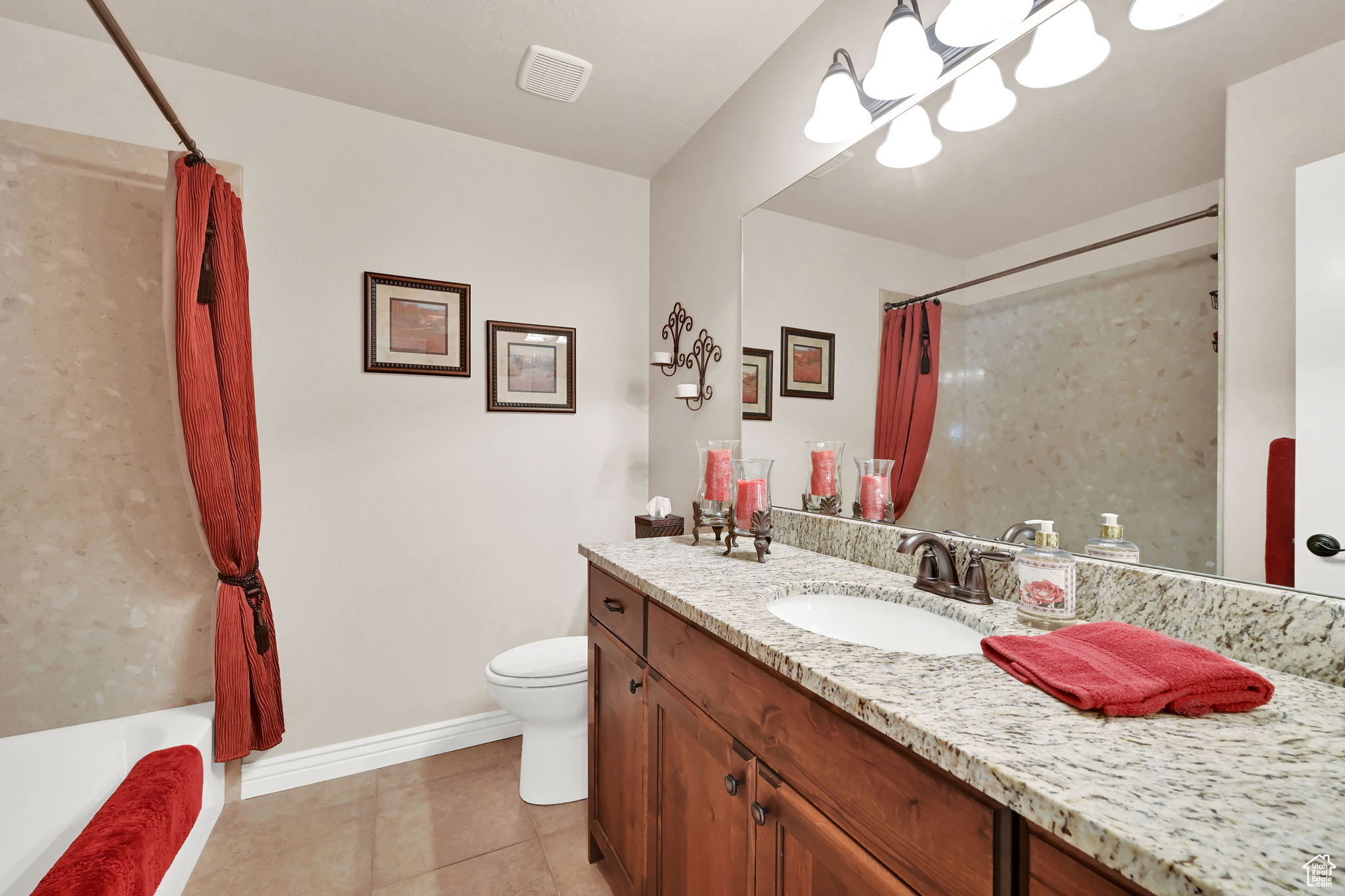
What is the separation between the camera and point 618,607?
1451mm

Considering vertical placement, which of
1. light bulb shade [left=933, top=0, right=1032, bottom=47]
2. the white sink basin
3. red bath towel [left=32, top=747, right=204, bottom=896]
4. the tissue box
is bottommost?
red bath towel [left=32, top=747, right=204, bottom=896]

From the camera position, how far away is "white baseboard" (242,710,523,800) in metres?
2.02

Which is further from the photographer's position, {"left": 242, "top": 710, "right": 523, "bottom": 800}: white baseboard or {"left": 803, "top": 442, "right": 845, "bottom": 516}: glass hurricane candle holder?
{"left": 242, "top": 710, "right": 523, "bottom": 800}: white baseboard

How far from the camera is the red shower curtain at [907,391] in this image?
4.39 feet

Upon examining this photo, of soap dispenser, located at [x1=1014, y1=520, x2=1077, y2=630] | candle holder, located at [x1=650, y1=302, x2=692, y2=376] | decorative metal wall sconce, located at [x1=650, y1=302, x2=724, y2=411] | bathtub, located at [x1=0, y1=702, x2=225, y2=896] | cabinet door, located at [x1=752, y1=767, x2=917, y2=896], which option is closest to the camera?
cabinet door, located at [x1=752, y1=767, x2=917, y2=896]

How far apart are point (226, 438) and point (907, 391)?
6.83 feet

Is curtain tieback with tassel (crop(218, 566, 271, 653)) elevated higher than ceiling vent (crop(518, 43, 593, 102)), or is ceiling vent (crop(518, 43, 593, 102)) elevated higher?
ceiling vent (crop(518, 43, 593, 102))

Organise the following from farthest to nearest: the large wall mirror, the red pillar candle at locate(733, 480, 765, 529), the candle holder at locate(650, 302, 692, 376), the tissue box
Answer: the candle holder at locate(650, 302, 692, 376) → the tissue box → the red pillar candle at locate(733, 480, 765, 529) → the large wall mirror

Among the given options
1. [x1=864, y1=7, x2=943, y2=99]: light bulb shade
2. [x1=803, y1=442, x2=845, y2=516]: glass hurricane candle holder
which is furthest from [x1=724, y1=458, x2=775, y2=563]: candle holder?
[x1=864, y1=7, x2=943, y2=99]: light bulb shade

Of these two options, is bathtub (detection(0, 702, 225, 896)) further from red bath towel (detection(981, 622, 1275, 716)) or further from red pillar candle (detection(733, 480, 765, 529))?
red bath towel (detection(981, 622, 1275, 716))

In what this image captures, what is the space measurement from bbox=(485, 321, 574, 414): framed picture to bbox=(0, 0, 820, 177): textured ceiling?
0.87 metres

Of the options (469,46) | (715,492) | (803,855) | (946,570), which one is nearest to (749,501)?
(715,492)

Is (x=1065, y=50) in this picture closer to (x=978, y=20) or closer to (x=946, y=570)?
(x=978, y=20)

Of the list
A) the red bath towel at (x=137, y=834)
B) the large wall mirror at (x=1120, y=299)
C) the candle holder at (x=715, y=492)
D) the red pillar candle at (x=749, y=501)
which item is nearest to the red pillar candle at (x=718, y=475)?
the candle holder at (x=715, y=492)
